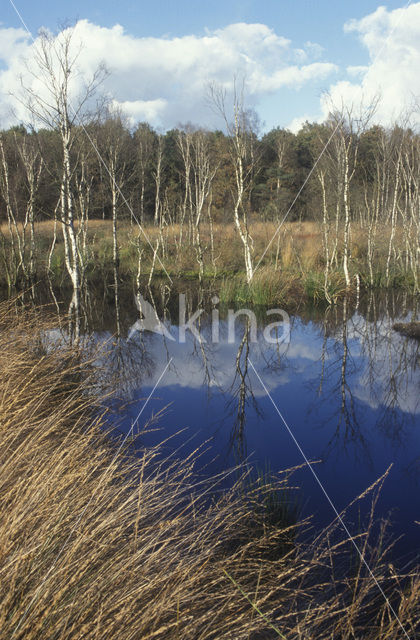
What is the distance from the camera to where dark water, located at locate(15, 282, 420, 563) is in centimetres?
458

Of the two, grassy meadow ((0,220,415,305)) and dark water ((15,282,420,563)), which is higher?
grassy meadow ((0,220,415,305))

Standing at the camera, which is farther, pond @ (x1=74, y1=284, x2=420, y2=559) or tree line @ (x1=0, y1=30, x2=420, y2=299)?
tree line @ (x1=0, y1=30, x2=420, y2=299)

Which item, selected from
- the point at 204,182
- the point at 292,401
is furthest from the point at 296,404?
the point at 204,182

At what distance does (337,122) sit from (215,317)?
6452 mm

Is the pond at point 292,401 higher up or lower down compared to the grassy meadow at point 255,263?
lower down

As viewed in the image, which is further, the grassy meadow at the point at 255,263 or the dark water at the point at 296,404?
the grassy meadow at the point at 255,263

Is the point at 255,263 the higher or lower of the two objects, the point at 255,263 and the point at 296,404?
the higher

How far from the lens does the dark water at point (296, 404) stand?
458 centimetres

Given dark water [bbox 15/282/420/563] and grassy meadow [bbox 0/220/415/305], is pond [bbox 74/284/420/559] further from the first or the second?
grassy meadow [bbox 0/220/415/305]

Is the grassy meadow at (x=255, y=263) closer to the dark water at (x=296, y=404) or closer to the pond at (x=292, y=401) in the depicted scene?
the pond at (x=292, y=401)

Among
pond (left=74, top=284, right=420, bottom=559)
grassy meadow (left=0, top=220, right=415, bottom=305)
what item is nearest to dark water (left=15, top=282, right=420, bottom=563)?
pond (left=74, top=284, right=420, bottom=559)

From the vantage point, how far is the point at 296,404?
257 inches

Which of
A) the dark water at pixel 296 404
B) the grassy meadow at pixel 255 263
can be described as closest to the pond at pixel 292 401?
the dark water at pixel 296 404

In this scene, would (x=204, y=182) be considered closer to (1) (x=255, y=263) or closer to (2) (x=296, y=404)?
(1) (x=255, y=263)
